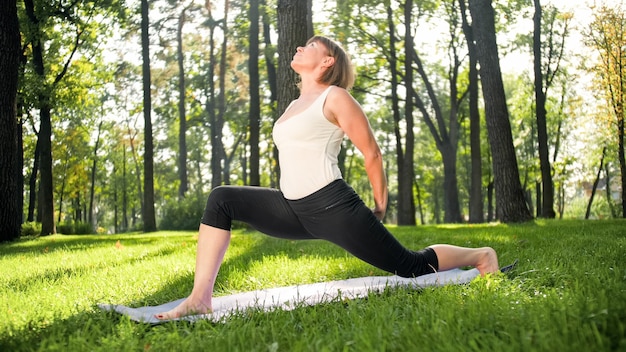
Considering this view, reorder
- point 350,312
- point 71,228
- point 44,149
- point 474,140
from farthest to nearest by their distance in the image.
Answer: point 71,228
point 474,140
point 44,149
point 350,312

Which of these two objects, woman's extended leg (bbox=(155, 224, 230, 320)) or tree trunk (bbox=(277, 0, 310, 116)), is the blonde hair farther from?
tree trunk (bbox=(277, 0, 310, 116))

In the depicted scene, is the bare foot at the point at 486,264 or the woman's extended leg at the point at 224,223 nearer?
the woman's extended leg at the point at 224,223

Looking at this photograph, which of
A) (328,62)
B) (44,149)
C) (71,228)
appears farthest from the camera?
(71,228)

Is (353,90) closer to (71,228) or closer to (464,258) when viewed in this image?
(71,228)

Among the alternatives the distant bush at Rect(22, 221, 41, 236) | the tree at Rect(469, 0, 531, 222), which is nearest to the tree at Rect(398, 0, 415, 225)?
the tree at Rect(469, 0, 531, 222)

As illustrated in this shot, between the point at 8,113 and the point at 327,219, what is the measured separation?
Answer: 11.7 metres

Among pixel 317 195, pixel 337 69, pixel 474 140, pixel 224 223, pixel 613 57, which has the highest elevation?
pixel 613 57

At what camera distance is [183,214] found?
80.4 feet

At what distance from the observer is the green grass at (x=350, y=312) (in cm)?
243

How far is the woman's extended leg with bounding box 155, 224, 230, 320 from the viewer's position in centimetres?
367

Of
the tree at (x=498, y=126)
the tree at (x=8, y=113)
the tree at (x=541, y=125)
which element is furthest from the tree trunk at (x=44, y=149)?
the tree at (x=541, y=125)

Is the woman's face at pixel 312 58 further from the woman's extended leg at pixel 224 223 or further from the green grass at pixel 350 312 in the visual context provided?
the green grass at pixel 350 312

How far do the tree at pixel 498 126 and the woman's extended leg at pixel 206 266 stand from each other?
10232mm

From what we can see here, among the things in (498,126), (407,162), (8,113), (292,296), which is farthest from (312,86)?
(407,162)
